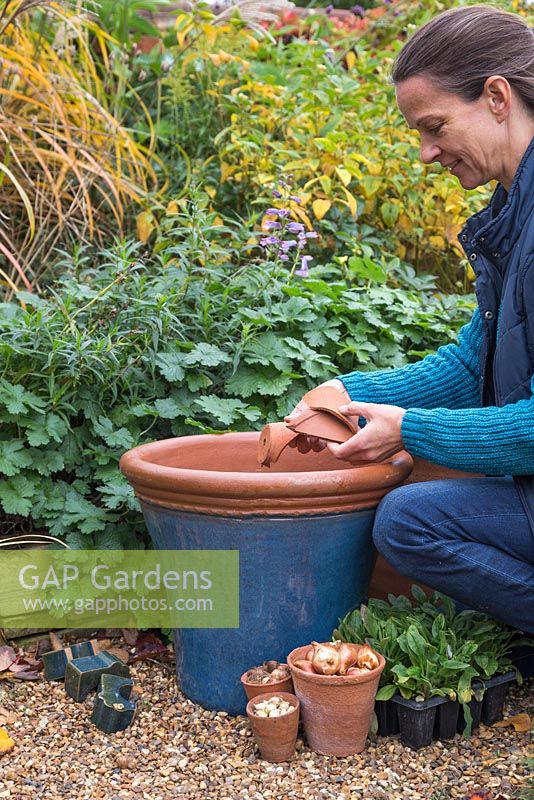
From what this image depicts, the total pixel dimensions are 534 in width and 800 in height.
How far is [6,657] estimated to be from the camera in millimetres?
2436

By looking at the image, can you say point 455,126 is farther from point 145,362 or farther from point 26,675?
point 26,675

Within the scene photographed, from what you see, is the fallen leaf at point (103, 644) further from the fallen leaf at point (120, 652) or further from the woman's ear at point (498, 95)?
the woman's ear at point (498, 95)

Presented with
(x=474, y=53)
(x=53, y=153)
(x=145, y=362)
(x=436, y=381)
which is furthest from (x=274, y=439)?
(x=53, y=153)

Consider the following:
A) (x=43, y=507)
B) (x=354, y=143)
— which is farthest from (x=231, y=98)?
(x=43, y=507)

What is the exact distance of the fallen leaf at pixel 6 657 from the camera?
241 centimetres

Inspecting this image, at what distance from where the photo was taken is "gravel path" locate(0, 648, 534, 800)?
1.88 metres

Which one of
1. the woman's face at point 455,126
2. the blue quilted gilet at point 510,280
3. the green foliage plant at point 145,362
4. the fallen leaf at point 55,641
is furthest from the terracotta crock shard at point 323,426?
the fallen leaf at point 55,641

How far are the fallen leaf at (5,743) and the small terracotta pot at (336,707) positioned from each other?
634mm

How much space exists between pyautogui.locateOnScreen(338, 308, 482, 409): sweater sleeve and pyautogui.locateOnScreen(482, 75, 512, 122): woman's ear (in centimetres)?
52

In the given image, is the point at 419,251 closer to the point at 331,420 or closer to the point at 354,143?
the point at 354,143

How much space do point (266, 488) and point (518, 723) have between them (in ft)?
2.56

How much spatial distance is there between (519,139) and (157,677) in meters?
1.55

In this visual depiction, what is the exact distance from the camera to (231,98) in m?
3.77

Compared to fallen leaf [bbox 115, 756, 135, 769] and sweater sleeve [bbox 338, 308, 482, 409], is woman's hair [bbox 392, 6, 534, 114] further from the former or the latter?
fallen leaf [bbox 115, 756, 135, 769]
